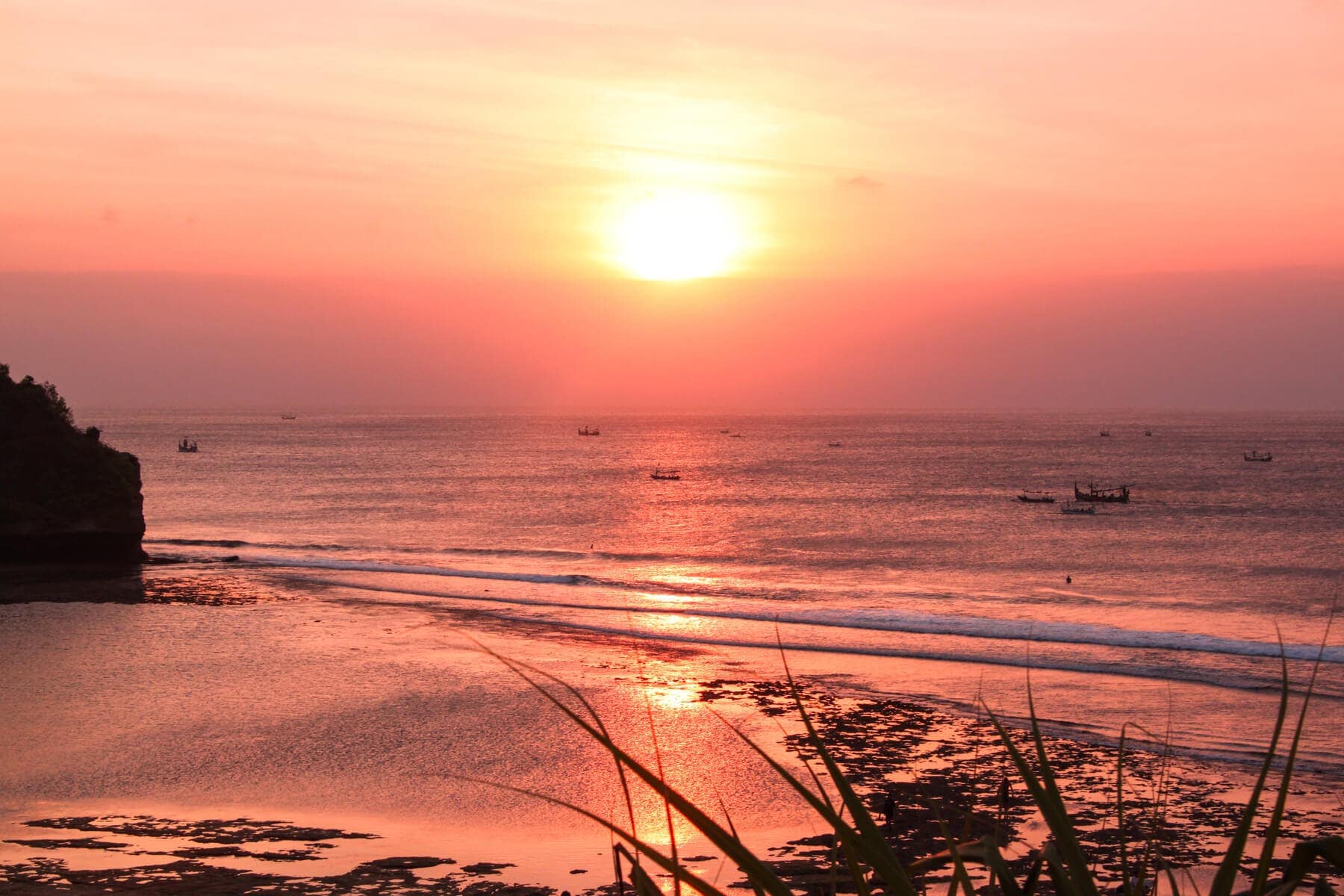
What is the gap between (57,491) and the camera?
35594 mm

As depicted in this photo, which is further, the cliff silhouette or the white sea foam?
the cliff silhouette

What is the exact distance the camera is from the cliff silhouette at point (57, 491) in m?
34.6

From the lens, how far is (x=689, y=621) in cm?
2769

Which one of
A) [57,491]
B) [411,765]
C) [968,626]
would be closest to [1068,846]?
[411,765]

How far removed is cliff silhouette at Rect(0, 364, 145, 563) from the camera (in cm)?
3459

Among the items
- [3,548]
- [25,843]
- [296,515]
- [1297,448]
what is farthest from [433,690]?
[1297,448]

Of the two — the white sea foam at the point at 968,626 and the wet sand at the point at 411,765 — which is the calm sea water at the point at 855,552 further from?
the wet sand at the point at 411,765

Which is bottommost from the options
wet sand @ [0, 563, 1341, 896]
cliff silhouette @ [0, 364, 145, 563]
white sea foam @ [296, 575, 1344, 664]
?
white sea foam @ [296, 575, 1344, 664]

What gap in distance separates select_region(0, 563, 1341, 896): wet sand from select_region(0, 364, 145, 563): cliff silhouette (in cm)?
1237

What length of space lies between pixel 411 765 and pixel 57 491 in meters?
26.3

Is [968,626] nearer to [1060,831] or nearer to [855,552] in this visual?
[855,552]

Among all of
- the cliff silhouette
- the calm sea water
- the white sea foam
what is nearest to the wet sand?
the calm sea water

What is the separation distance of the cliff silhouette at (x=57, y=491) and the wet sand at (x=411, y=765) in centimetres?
1237

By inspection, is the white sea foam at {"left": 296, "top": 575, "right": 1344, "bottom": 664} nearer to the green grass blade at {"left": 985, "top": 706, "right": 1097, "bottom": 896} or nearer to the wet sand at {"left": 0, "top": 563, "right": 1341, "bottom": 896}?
the wet sand at {"left": 0, "top": 563, "right": 1341, "bottom": 896}
